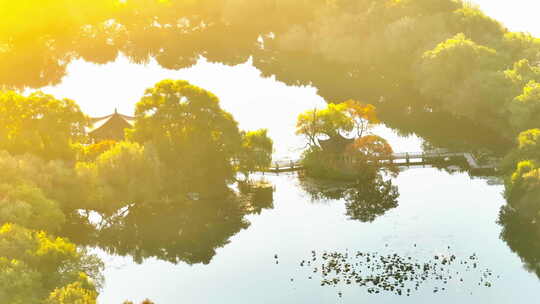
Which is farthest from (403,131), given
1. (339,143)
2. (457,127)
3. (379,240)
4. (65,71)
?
(65,71)

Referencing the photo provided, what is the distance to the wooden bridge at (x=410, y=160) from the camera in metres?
102

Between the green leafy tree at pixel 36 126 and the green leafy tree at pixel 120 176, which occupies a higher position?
the green leafy tree at pixel 36 126

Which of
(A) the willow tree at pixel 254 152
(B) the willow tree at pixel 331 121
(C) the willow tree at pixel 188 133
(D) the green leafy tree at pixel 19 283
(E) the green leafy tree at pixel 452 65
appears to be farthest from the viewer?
(E) the green leafy tree at pixel 452 65

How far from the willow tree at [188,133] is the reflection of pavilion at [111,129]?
12.5 metres

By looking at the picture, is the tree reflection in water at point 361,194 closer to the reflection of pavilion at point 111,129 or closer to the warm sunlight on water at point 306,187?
the warm sunlight on water at point 306,187

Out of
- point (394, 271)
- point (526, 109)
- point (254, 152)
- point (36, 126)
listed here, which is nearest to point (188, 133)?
point (254, 152)

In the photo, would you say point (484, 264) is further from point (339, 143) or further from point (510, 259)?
point (339, 143)

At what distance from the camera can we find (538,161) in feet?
278

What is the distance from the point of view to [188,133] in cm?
8894

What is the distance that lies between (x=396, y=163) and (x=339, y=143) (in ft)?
28.9

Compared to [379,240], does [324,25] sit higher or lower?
higher

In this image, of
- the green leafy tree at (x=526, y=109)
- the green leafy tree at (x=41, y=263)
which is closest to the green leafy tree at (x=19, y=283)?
the green leafy tree at (x=41, y=263)

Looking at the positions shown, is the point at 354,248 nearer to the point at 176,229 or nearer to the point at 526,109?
the point at 176,229

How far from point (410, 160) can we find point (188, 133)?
33.3m
